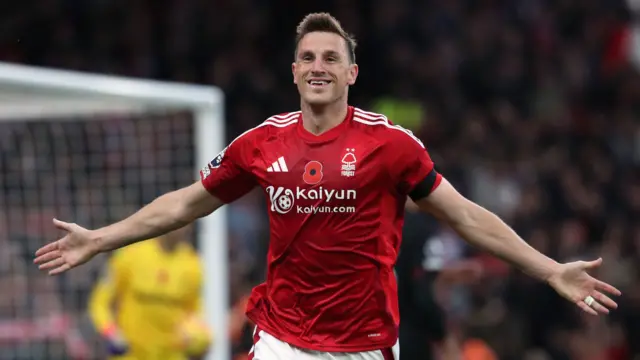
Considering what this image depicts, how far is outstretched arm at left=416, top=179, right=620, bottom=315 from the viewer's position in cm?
560

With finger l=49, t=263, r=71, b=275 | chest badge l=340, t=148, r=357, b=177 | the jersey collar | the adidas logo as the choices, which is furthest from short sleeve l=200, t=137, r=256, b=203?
finger l=49, t=263, r=71, b=275

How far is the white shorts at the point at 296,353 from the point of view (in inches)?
220

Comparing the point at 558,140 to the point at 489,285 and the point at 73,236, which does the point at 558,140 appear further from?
the point at 73,236

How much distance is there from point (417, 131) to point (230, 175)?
8.40 m

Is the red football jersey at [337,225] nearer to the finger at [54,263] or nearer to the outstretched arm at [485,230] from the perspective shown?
the outstretched arm at [485,230]

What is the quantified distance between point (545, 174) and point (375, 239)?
908 centimetres

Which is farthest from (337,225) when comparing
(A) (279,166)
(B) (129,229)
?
(B) (129,229)

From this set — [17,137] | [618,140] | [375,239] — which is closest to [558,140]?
[618,140]

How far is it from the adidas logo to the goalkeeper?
15.2 ft

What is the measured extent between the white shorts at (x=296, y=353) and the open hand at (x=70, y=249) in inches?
35.1

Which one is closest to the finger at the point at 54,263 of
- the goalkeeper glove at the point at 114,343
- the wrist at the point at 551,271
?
the wrist at the point at 551,271

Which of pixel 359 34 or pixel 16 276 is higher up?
pixel 359 34

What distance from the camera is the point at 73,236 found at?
5.96 m

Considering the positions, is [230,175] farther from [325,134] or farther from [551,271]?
[551,271]
